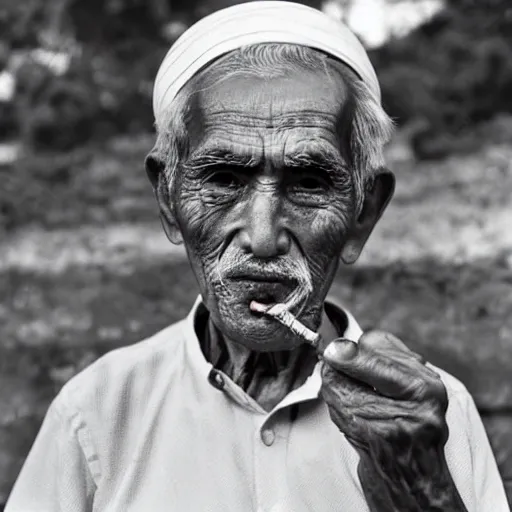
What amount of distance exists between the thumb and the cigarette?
172 mm

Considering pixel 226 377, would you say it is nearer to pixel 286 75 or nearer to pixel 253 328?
pixel 253 328

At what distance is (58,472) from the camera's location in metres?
2.63

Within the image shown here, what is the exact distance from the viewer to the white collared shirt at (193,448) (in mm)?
2500

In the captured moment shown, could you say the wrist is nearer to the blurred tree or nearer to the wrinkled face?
the wrinkled face

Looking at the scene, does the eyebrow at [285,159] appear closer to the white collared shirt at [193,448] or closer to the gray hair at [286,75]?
the gray hair at [286,75]

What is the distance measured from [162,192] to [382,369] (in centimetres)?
84

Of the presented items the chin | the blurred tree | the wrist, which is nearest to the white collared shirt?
the chin

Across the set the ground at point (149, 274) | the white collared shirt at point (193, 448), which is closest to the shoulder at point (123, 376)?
the white collared shirt at point (193, 448)

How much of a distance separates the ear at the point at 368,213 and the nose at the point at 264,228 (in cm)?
25

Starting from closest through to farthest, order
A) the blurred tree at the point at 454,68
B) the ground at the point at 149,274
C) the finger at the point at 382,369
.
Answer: the finger at the point at 382,369 < the ground at the point at 149,274 < the blurred tree at the point at 454,68

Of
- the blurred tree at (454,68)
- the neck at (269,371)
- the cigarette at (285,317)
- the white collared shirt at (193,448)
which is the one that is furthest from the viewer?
the blurred tree at (454,68)

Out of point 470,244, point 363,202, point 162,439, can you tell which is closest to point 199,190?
point 363,202

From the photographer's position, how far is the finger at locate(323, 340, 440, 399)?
2.04 metres

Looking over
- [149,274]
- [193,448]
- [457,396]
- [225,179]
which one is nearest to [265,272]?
[225,179]
